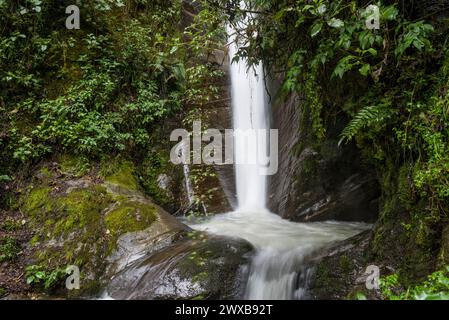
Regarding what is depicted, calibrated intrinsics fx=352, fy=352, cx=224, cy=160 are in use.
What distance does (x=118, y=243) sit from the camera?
461 centimetres

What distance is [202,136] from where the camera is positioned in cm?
805

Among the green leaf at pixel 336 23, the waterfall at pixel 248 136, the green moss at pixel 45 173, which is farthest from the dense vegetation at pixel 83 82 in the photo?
the green leaf at pixel 336 23

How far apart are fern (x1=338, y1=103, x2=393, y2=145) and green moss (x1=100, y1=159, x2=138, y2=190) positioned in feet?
12.4

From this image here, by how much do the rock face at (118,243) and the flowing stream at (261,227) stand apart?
0.95 ft

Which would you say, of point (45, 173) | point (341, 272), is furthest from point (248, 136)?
point (341, 272)

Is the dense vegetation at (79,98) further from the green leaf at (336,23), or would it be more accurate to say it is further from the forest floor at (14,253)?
the green leaf at (336,23)

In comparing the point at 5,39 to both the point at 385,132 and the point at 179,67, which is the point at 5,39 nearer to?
the point at 179,67

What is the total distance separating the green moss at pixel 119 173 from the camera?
578 cm

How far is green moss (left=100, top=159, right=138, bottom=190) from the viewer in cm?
578

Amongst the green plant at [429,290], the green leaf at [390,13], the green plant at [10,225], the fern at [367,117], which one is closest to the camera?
the green plant at [429,290]

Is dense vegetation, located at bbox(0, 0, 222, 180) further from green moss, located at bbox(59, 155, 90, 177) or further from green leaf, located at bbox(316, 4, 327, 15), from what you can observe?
green leaf, located at bbox(316, 4, 327, 15)

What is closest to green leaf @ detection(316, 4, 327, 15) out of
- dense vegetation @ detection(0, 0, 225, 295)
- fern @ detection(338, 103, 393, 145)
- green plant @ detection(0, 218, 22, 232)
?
fern @ detection(338, 103, 393, 145)

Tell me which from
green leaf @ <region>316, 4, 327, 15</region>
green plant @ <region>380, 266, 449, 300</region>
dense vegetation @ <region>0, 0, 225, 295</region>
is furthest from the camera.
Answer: dense vegetation @ <region>0, 0, 225, 295</region>
